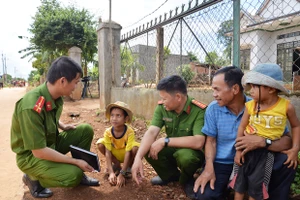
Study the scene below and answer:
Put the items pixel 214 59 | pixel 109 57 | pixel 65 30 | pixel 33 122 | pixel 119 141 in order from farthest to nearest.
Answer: pixel 65 30 < pixel 109 57 < pixel 214 59 < pixel 119 141 < pixel 33 122

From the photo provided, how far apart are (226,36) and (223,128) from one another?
1405 millimetres

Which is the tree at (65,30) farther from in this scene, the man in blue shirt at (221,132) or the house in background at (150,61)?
the man in blue shirt at (221,132)

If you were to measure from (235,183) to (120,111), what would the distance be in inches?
50.7

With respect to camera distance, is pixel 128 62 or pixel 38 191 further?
pixel 128 62

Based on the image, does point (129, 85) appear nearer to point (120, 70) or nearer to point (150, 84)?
point (120, 70)

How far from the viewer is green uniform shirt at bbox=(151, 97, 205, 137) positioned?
2.25 m

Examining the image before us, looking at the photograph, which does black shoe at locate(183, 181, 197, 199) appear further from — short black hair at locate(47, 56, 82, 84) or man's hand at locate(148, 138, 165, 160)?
short black hair at locate(47, 56, 82, 84)

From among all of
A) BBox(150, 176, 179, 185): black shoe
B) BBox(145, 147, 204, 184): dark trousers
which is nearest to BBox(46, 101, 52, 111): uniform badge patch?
BBox(145, 147, 204, 184): dark trousers

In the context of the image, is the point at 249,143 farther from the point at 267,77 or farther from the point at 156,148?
the point at 156,148

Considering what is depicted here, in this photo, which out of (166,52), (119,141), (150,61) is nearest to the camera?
(119,141)

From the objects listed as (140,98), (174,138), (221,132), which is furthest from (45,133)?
(140,98)

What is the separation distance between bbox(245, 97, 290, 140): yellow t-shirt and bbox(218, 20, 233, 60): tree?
132cm

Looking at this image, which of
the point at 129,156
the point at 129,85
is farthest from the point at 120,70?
the point at 129,156

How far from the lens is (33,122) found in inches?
74.9
